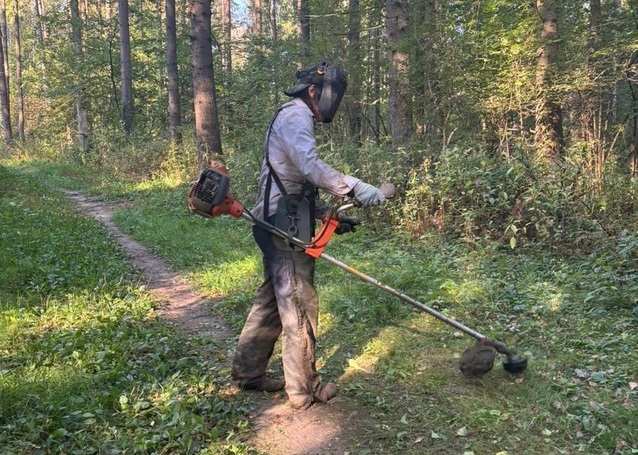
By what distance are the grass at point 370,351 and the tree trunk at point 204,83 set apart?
4.51 m

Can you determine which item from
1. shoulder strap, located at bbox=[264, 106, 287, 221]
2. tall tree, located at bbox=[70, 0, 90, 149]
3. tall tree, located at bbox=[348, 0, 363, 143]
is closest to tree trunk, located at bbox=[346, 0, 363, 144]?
tall tree, located at bbox=[348, 0, 363, 143]

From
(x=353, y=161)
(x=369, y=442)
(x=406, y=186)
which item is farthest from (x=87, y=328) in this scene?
(x=353, y=161)

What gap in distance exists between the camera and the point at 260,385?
4.01 meters

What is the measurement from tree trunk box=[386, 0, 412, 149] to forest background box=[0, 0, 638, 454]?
40 mm

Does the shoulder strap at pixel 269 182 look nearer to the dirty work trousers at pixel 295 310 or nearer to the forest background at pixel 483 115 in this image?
the dirty work trousers at pixel 295 310

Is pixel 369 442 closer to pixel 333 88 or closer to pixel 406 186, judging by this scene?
pixel 333 88

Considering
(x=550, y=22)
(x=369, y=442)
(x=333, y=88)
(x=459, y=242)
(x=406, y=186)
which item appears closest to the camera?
(x=369, y=442)

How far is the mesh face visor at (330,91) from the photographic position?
3.70m

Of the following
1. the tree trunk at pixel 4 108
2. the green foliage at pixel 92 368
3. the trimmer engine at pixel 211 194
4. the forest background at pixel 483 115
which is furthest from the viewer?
the tree trunk at pixel 4 108

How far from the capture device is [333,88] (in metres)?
3.70

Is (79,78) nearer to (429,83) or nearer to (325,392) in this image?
(429,83)

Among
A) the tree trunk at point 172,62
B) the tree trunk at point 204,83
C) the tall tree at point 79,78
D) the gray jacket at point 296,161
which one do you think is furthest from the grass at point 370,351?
the tall tree at point 79,78

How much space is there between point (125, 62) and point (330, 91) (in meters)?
18.1

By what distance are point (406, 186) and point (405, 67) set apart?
8.28 feet
